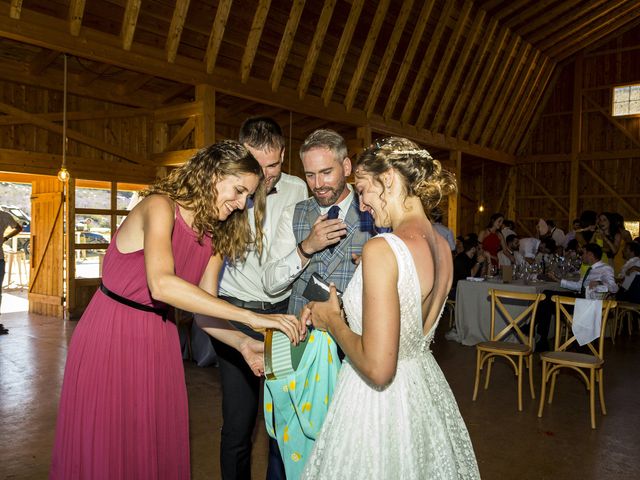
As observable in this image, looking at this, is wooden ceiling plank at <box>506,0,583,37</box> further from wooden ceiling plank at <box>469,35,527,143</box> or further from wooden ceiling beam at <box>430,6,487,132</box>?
wooden ceiling beam at <box>430,6,487,132</box>

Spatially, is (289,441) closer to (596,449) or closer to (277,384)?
(277,384)

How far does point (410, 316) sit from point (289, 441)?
2.41 ft

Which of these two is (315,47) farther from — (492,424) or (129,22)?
(492,424)

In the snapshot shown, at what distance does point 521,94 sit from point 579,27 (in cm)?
207

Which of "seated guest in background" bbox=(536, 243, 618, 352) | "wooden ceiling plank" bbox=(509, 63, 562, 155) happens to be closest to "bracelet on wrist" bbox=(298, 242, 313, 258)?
"seated guest in background" bbox=(536, 243, 618, 352)

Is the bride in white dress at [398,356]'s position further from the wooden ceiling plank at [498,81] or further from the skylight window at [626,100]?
the skylight window at [626,100]

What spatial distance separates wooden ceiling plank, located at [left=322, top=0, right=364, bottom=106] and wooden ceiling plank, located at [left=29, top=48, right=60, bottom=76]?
4.24 meters

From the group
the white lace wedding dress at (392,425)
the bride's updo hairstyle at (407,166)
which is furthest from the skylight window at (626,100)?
the white lace wedding dress at (392,425)

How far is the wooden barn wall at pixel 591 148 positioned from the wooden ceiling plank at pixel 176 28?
12588mm

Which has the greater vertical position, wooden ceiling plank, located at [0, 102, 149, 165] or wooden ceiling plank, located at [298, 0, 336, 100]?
wooden ceiling plank, located at [298, 0, 336, 100]

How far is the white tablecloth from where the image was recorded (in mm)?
6641

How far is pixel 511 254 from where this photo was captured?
32.4 ft

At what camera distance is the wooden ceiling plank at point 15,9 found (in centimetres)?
571

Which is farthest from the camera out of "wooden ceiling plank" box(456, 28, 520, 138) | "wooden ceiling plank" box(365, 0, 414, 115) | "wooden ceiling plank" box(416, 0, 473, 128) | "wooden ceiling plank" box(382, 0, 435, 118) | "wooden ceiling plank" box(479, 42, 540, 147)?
"wooden ceiling plank" box(479, 42, 540, 147)
